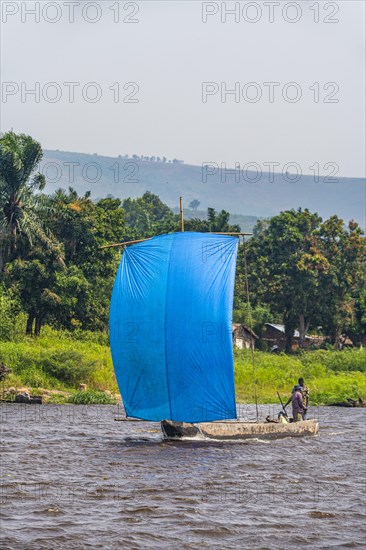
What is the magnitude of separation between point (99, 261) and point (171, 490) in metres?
39.0

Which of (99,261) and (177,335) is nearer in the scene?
(177,335)

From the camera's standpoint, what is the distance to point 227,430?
96.3 feet

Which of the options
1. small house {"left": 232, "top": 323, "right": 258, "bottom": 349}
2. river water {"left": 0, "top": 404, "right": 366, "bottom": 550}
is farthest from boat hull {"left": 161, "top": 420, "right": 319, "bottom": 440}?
small house {"left": 232, "top": 323, "right": 258, "bottom": 349}

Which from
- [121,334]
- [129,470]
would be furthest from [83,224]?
[129,470]

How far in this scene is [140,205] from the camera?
138750mm

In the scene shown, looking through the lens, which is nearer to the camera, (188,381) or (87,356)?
(188,381)

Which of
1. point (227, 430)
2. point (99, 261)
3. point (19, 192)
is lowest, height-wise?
point (227, 430)

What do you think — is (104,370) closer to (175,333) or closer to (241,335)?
(175,333)

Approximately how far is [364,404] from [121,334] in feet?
74.9

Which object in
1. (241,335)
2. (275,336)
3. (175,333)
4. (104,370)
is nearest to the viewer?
(175,333)

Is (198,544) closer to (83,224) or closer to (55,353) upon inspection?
(55,353)

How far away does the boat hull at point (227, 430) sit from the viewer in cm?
2894

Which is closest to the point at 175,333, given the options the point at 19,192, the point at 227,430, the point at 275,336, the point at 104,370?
the point at 227,430

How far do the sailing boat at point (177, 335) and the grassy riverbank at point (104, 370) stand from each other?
13605 millimetres
